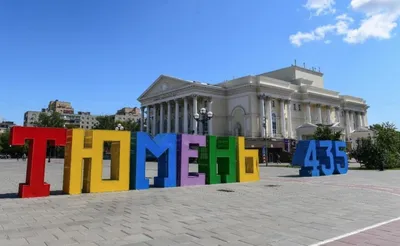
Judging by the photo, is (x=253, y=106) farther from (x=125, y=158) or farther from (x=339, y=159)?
(x=125, y=158)

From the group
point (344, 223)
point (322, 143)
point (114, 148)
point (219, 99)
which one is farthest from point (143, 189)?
point (219, 99)

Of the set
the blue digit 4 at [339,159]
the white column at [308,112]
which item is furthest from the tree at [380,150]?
the white column at [308,112]

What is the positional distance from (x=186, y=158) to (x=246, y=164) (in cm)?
496

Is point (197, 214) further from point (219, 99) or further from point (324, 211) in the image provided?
point (219, 99)

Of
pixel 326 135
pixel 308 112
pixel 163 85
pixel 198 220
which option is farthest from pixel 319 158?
pixel 163 85

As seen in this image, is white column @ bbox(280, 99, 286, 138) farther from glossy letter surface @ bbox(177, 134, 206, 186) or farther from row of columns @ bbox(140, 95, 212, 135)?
glossy letter surface @ bbox(177, 134, 206, 186)

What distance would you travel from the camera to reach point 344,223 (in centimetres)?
706

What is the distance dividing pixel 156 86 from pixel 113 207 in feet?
213

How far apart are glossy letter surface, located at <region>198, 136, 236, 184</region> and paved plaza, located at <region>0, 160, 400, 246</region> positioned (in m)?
4.39

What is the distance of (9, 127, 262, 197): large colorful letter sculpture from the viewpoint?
10.9 metres

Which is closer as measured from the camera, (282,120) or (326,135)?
(326,135)

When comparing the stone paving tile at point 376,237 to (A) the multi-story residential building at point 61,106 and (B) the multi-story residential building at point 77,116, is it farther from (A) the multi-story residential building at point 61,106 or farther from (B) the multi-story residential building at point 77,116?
(A) the multi-story residential building at point 61,106

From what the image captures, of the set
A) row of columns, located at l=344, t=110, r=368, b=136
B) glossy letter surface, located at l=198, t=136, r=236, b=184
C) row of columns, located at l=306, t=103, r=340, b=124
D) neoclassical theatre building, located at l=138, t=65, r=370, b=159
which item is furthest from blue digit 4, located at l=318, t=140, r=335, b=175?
row of columns, located at l=344, t=110, r=368, b=136

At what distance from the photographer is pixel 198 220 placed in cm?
728
